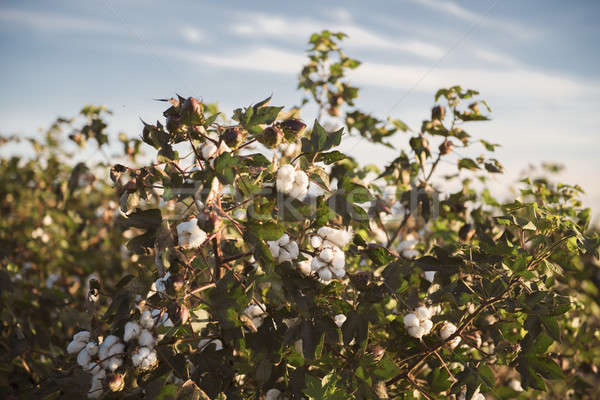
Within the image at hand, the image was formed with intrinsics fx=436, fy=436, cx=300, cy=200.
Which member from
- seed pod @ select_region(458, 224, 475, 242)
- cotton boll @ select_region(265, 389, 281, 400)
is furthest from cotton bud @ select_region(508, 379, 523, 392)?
cotton boll @ select_region(265, 389, 281, 400)

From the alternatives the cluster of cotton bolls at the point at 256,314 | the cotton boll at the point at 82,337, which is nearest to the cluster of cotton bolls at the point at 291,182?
the cluster of cotton bolls at the point at 256,314

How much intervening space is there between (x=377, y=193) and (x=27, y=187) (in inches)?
173

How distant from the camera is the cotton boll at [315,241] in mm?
1562

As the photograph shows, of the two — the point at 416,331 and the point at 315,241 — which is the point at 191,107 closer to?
the point at 315,241

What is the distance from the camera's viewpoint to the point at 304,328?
1.43 m

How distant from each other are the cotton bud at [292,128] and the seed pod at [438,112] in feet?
4.31

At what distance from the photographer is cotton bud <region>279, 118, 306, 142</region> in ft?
4.69

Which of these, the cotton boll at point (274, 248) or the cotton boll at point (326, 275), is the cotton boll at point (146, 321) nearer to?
the cotton boll at point (274, 248)

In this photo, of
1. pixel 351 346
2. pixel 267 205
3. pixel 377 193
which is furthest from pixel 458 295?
pixel 377 193

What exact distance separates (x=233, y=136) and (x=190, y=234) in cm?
33

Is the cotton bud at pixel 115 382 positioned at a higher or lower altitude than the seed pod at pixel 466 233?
lower

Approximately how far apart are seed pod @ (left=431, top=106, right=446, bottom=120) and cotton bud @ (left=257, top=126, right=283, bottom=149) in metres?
1.38

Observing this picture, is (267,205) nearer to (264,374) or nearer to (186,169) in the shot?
(186,169)

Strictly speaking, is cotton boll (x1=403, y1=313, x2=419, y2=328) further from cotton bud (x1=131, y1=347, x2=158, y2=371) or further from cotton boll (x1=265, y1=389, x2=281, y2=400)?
cotton bud (x1=131, y1=347, x2=158, y2=371)
